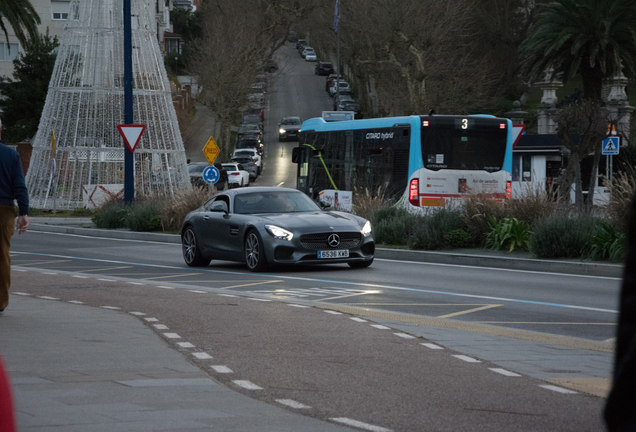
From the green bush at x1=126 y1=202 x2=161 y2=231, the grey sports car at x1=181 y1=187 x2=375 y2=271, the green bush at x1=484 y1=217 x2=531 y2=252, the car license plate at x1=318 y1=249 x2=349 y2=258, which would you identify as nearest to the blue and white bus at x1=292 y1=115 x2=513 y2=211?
the green bush at x1=484 y1=217 x2=531 y2=252

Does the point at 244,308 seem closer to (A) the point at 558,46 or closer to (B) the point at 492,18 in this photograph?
(A) the point at 558,46

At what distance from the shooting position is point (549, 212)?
18953mm

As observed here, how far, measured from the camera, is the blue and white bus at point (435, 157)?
76.1 feet

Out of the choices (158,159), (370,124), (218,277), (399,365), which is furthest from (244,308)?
(158,159)

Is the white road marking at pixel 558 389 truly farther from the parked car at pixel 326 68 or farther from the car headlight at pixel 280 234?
the parked car at pixel 326 68

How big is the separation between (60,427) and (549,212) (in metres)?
15.3

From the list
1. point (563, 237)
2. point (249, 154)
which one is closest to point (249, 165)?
point (249, 154)

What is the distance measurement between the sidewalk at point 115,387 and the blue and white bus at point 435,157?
14.6 meters

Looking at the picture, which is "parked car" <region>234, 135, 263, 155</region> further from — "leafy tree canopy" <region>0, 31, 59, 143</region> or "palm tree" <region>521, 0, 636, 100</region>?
"palm tree" <region>521, 0, 636, 100</region>

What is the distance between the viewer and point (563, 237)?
56.0 ft

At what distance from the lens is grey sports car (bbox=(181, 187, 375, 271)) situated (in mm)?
15719

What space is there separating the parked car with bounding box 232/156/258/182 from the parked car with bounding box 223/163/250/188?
143 inches

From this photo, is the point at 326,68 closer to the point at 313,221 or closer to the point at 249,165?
the point at 249,165

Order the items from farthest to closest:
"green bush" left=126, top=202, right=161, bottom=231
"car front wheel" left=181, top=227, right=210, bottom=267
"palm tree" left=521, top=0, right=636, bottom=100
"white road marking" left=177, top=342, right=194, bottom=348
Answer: "palm tree" left=521, top=0, right=636, bottom=100 → "green bush" left=126, top=202, right=161, bottom=231 → "car front wheel" left=181, top=227, right=210, bottom=267 → "white road marking" left=177, top=342, right=194, bottom=348
